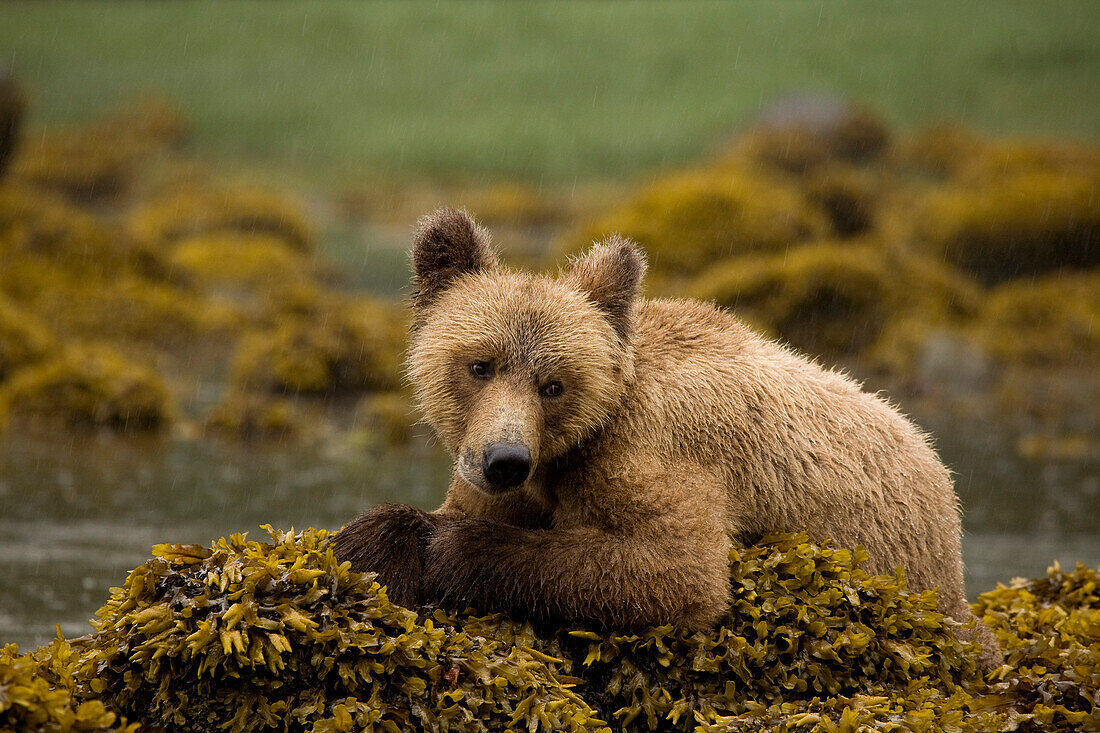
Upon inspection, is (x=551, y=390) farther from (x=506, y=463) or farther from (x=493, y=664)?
(x=493, y=664)

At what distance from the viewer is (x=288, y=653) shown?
4750 mm

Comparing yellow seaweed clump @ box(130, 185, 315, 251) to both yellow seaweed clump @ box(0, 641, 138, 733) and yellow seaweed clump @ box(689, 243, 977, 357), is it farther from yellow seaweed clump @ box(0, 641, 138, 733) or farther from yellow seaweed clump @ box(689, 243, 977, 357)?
yellow seaweed clump @ box(0, 641, 138, 733)

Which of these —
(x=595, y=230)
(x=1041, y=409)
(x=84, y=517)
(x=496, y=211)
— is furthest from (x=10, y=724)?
(x=496, y=211)

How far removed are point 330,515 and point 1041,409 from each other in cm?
1083

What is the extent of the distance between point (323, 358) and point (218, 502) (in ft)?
16.3

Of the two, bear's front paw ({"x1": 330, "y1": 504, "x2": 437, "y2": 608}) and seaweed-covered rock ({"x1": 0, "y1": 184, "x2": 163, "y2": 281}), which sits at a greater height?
seaweed-covered rock ({"x1": 0, "y1": 184, "x2": 163, "y2": 281})

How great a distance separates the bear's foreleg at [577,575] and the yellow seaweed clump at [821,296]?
14.3 meters

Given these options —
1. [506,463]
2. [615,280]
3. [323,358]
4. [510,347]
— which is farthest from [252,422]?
[506,463]

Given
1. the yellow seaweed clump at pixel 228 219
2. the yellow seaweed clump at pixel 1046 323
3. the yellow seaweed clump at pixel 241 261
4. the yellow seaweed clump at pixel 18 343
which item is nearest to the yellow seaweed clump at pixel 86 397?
the yellow seaweed clump at pixel 18 343

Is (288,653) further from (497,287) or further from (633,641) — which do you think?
(497,287)

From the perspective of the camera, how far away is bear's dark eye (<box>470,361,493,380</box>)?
5.47 meters

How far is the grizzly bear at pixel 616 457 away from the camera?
17.0 ft

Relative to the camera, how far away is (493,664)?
4938 millimetres

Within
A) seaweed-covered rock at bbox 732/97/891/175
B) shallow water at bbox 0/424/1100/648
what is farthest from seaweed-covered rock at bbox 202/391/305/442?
seaweed-covered rock at bbox 732/97/891/175
